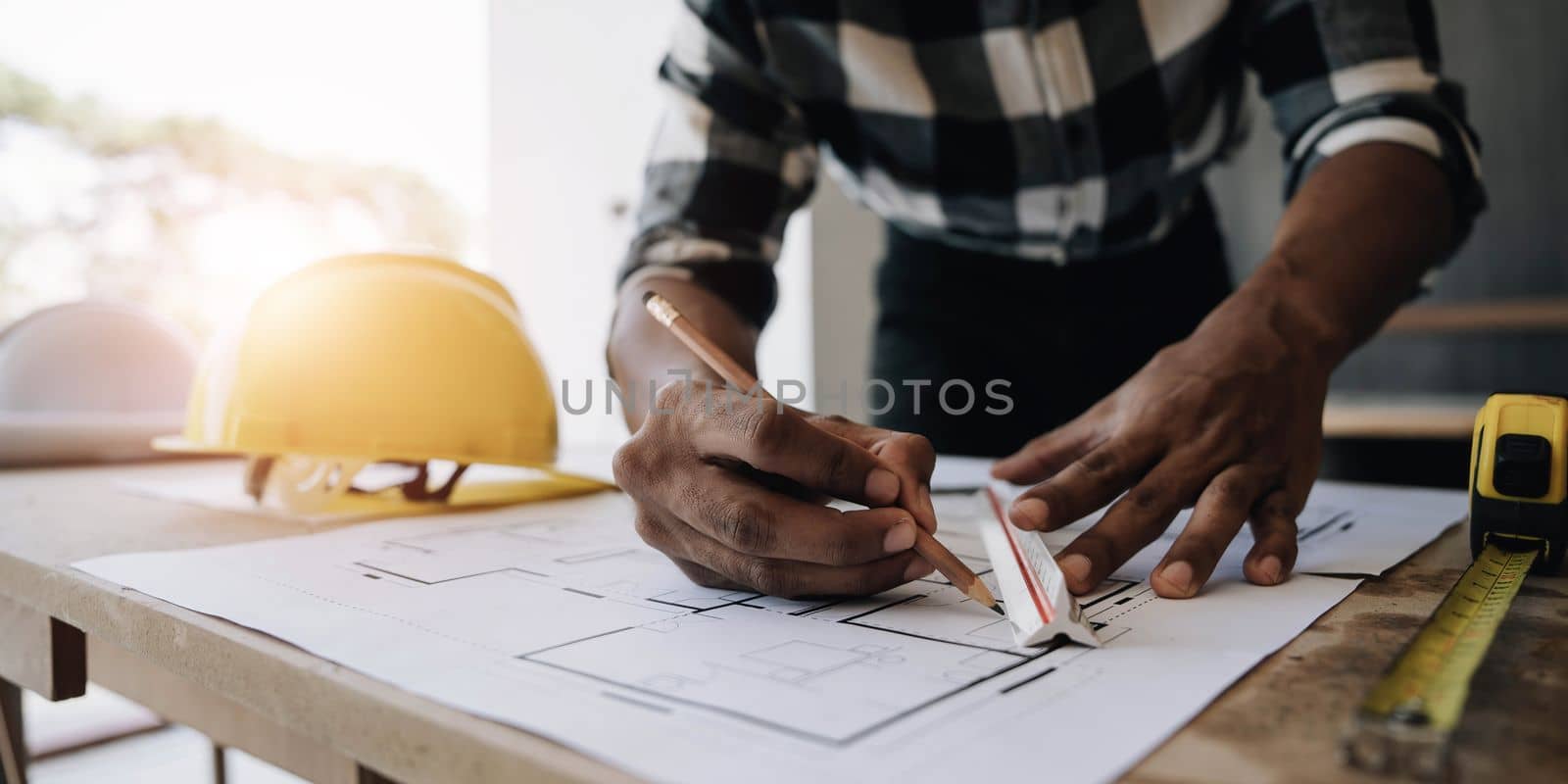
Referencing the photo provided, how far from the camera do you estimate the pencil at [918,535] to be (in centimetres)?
45

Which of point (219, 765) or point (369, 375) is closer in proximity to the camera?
point (369, 375)

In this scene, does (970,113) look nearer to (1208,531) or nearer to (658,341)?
(658,341)

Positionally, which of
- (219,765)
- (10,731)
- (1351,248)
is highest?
(1351,248)

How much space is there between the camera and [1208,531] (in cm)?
52

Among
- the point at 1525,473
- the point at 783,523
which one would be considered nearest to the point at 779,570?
the point at 783,523

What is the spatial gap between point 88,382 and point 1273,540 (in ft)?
4.79

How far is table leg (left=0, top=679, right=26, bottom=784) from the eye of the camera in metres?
0.72

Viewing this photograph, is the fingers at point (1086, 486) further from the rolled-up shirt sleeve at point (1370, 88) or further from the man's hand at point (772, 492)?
the rolled-up shirt sleeve at point (1370, 88)

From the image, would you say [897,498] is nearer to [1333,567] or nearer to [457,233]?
[1333,567]

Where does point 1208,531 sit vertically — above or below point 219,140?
below

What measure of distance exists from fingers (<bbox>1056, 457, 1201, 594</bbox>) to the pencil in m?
0.06

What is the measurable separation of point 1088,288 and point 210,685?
3.23ft

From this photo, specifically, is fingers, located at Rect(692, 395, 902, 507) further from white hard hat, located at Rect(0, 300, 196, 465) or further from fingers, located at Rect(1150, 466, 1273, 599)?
white hard hat, located at Rect(0, 300, 196, 465)

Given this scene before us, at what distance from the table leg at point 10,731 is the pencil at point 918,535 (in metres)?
0.62
